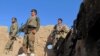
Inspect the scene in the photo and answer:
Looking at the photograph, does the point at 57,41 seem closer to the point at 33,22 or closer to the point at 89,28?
the point at 33,22

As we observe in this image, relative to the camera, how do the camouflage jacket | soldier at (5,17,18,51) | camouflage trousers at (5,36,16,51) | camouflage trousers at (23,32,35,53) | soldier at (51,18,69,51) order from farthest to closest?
camouflage trousers at (5,36,16,51) < soldier at (5,17,18,51) < soldier at (51,18,69,51) < camouflage trousers at (23,32,35,53) < the camouflage jacket

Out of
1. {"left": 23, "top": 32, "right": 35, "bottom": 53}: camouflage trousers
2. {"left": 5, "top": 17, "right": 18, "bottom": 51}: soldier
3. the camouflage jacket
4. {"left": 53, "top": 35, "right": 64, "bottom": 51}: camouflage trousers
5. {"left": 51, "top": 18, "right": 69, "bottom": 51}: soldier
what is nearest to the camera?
the camouflage jacket

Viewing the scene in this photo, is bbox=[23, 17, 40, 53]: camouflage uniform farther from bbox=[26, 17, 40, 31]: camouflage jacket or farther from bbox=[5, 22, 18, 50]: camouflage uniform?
bbox=[5, 22, 18, 50]: camouflage uniform

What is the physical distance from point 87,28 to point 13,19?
27.6 ft

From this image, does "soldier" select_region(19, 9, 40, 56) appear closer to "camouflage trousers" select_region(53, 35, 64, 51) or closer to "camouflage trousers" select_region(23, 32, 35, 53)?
"camouflage trousers" select_region(23, 32, 35, 53)

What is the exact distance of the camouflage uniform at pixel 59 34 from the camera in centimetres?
1985

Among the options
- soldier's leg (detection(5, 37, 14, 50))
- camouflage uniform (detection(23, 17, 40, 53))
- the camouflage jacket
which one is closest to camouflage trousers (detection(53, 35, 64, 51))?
soldier's leg (detection(5, 37, 14, 50))

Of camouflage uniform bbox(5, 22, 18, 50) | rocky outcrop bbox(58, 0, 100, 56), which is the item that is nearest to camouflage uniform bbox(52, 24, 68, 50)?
camouflage uniform bbox(5, 22, 18, 50)

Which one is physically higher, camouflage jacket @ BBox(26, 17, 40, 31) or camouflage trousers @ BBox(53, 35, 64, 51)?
camouflage jacket @ BBox(26, 17, 40, 31)

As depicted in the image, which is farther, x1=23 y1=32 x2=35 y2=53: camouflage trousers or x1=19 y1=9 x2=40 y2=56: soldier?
x1=23 y1=32 x2=35 y2=53: camouflage trousers

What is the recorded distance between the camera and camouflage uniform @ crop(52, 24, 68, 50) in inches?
781

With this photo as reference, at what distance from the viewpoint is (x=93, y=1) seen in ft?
40.1

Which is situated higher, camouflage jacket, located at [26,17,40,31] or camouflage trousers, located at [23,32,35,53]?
camouflage jacket, located at [26,17,40,31]

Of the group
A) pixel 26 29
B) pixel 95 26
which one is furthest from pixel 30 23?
pixel 95 26
